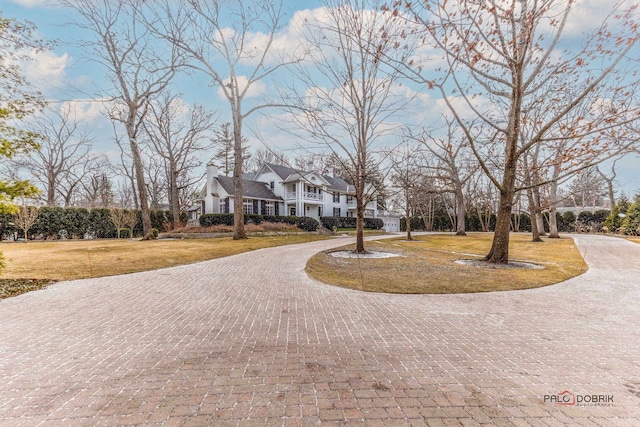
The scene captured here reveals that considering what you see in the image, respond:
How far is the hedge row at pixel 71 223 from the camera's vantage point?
18672mm

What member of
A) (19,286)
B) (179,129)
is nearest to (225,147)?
(179,129)

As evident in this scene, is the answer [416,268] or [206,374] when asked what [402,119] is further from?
[206,374]

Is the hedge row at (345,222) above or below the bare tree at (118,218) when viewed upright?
below

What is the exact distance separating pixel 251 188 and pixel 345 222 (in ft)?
38.1

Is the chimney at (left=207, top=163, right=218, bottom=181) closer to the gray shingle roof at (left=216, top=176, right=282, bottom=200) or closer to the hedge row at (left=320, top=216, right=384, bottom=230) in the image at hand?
the gray shingle roof at (left=216, top=176, right=282, bottom=200)

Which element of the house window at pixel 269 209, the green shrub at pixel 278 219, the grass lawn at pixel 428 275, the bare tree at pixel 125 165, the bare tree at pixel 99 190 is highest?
the bare tree at pixel 125 165

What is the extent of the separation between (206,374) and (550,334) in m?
4.37

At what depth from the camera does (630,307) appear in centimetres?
515

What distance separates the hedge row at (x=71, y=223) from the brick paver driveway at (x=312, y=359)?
1851 centimetres

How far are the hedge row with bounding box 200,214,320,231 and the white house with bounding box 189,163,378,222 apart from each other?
1929 mm

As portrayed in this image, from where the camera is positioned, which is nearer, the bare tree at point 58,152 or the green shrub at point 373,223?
the bare tree at point 58,152

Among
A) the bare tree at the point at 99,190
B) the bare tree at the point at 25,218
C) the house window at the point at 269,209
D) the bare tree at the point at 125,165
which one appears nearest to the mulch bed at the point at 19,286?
the bare tree at the point at 25,218

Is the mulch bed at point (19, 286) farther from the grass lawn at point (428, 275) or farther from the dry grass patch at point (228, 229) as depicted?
the dry grass patch at point (228, 229)

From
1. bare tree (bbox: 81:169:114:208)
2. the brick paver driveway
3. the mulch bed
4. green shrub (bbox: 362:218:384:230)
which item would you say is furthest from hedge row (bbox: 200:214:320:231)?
bare tree (bbox: 81:169:114:208)
